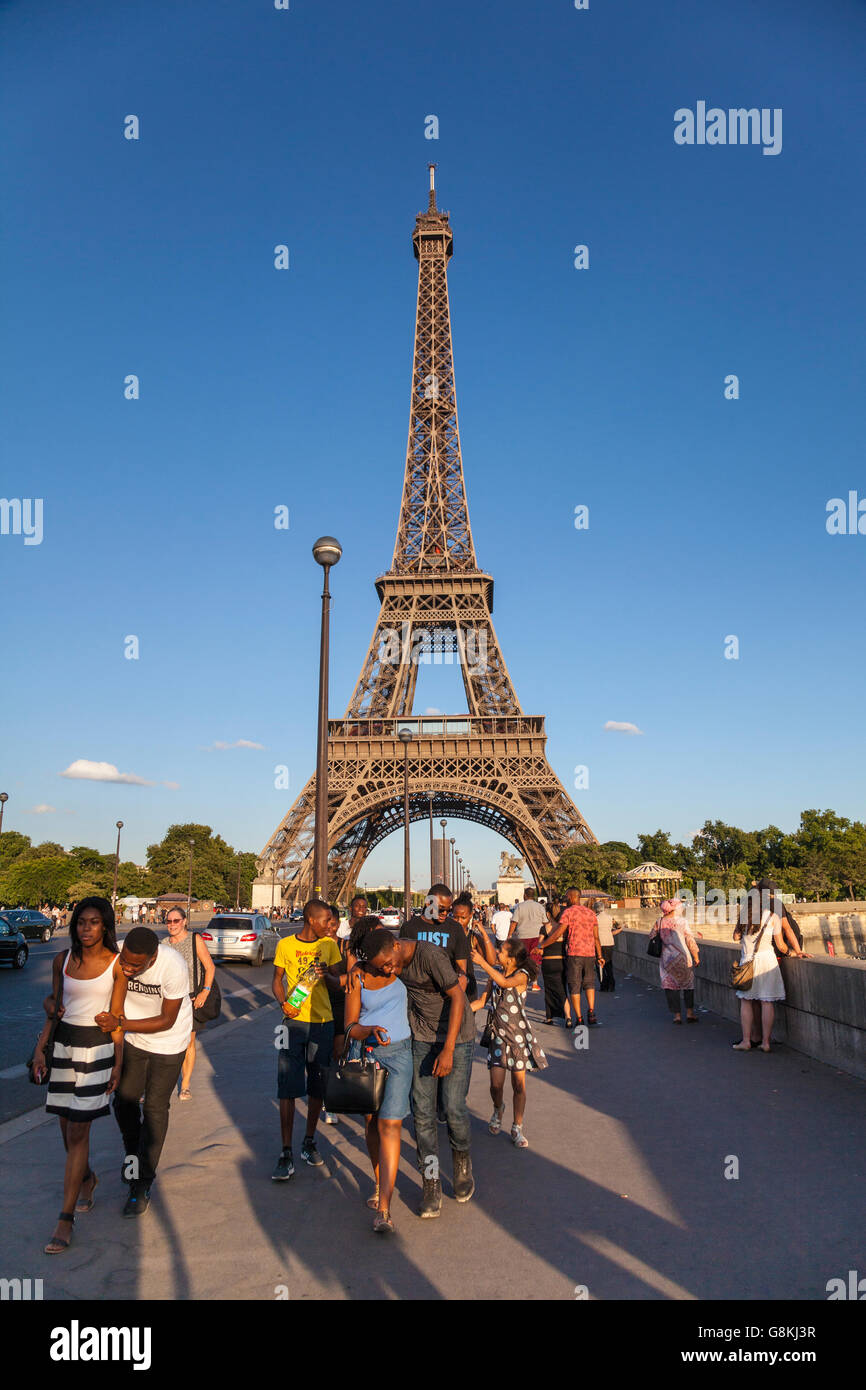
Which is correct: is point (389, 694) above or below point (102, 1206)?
above

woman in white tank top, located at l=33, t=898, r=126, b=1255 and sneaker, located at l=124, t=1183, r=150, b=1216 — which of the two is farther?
sneaker, located at l=124, t=1183, r=150, b=1216

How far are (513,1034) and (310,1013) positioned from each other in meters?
1.63

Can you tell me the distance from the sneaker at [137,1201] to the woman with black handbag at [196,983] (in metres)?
1.33

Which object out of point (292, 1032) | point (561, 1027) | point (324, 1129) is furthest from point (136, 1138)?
point (561, 1027)

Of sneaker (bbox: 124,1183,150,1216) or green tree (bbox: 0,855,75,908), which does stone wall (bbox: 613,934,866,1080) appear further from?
green tree (bbox: 0,855,75,908)

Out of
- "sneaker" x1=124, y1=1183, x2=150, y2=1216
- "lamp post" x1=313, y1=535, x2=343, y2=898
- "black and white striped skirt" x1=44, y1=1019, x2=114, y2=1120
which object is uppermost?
"lamp post" x1=313, y1=535, x2=343, y2=898

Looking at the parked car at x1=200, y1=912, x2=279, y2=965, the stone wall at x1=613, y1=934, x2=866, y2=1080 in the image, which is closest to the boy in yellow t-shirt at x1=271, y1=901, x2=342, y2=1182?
the stone wall at x1=613, y1=934, x2=866, y2=1080

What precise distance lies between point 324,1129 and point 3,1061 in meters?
5.07

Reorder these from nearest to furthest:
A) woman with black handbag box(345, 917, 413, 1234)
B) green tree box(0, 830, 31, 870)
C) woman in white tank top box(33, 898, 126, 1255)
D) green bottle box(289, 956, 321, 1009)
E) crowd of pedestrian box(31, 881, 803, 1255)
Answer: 1. woman in white tank top box(33, 898, 126, 1255)
2. crowd of pedestrian box(31, 881, 803, 1255)
3. woman with black handbag box(345, 917, 413, 1234)
4. green bottle box(289, 956, 321, 1009)
5. green tree box(0, 830, 31, 870)

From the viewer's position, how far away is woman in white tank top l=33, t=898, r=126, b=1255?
5289 millimetres

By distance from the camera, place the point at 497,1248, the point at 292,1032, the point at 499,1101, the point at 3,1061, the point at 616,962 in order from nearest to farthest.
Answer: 1. the point at 497,1248
2. the point at 292,1032
3. the point at 499,1101
4. the point at 3,1061
5. the point at 616,962

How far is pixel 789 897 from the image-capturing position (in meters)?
74.7
